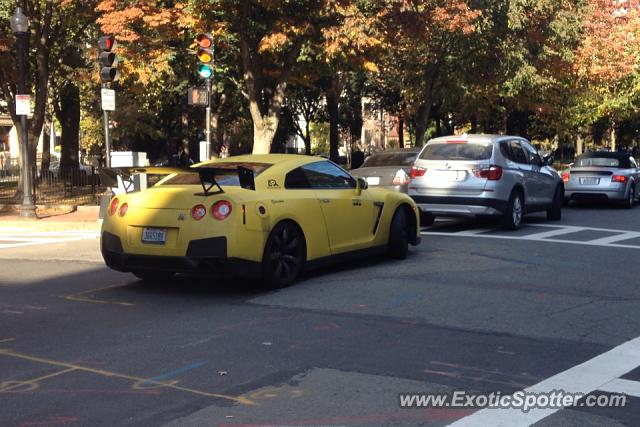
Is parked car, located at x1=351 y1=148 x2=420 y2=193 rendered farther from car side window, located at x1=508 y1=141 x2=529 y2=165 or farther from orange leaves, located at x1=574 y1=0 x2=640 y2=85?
orange leaves, located at x1=574 y1=0 x2=640 y2=85

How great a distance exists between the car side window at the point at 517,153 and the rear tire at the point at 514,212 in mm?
668

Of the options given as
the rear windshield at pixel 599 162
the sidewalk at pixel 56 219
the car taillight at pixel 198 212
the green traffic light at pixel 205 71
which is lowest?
the sidewalk at pixel 56 219

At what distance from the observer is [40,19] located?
25969 mm

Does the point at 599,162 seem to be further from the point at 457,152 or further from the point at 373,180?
the point at 457,152

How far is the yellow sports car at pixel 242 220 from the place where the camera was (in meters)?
8.62

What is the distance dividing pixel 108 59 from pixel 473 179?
26.5 feet

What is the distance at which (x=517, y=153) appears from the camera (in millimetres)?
16031

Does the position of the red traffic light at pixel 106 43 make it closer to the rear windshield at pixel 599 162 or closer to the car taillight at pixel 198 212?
the car taillight at pixel 198 212

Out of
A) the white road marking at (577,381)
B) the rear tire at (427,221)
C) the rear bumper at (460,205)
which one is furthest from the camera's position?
the rear tire at (427,221)

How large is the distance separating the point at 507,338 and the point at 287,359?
1.97m

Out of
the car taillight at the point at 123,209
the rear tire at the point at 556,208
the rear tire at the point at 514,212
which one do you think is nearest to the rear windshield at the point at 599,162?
the rear tire at the point at 556,208

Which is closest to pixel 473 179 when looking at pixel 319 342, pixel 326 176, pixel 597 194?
pixel 326 176

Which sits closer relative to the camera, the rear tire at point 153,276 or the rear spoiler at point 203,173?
the rear spoiler at point 203,173

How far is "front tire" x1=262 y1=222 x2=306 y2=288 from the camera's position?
353 inches
